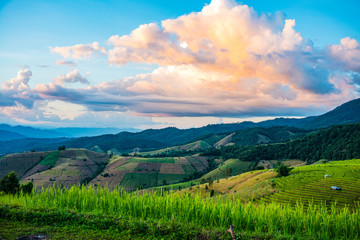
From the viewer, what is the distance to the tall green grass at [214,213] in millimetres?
13320

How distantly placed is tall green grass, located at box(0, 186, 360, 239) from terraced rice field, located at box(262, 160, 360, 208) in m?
41.1

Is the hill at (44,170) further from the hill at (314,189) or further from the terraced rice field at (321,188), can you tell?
the terraced rice field at (321,188)

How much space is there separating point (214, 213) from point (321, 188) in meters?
63.3

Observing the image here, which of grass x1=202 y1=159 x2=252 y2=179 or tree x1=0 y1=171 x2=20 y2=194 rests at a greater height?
tree x1=0 y1=171 x2=20 y2=194

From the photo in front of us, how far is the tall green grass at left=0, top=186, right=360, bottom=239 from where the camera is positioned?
13320 millimetres

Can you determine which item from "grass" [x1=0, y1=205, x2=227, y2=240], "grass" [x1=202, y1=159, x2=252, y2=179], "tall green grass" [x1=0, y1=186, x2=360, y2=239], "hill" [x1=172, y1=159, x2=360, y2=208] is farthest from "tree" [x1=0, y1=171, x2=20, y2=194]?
"grass" [x1=202, y1=159, x2=252, y2=179]

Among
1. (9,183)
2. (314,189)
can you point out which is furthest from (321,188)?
(9,183)

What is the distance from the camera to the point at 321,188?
211 feet

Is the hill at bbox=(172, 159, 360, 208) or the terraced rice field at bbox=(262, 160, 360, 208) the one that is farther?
the hill at bbox=(172, 159, 360, 208)

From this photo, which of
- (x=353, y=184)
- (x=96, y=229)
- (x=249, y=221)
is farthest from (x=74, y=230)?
(x=353, y=184)

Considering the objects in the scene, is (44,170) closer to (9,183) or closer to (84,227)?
(9,183)

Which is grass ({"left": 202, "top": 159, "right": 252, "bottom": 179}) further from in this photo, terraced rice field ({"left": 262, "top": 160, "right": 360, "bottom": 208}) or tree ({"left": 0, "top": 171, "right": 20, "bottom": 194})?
tree ({"left": 0, "top": 171, "right": 20, "bottom": 194})

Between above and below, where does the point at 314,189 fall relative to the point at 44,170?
above

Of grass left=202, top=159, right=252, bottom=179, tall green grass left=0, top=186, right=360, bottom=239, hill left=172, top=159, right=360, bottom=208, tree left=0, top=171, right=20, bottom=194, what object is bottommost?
grass left=202, top=159, right=252, bottom=179
